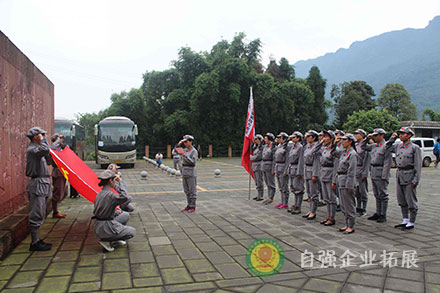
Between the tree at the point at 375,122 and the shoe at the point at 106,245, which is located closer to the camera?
the shoe at the point at 106,245

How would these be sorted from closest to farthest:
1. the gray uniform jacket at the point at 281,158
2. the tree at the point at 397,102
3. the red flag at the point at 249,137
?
the gray uniform jacket at the point at 281,158 < the red flag at the point at 249,137 < the tree at the point at 397,102

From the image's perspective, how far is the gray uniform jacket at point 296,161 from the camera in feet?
23.8

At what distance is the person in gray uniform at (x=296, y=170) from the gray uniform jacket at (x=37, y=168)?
4.74 meters

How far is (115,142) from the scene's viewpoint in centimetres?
1956

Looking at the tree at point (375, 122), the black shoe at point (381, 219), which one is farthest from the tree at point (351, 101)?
the black shoe at point (381, 219)

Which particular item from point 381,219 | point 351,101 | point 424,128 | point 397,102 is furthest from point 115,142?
point 397,102

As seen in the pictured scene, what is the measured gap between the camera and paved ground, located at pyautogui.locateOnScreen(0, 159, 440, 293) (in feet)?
11.7

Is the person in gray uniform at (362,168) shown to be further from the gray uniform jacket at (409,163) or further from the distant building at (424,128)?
the distant building at (424,128)

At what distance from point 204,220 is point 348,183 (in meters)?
2.72

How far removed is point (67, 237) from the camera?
5.38 meters

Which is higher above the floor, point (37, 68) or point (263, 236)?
point (37, 68)

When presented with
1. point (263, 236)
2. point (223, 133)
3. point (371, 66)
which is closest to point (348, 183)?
point (263, 236)

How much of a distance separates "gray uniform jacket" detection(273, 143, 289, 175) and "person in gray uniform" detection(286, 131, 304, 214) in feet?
1.33

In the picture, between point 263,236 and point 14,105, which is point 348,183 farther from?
point 14,105
